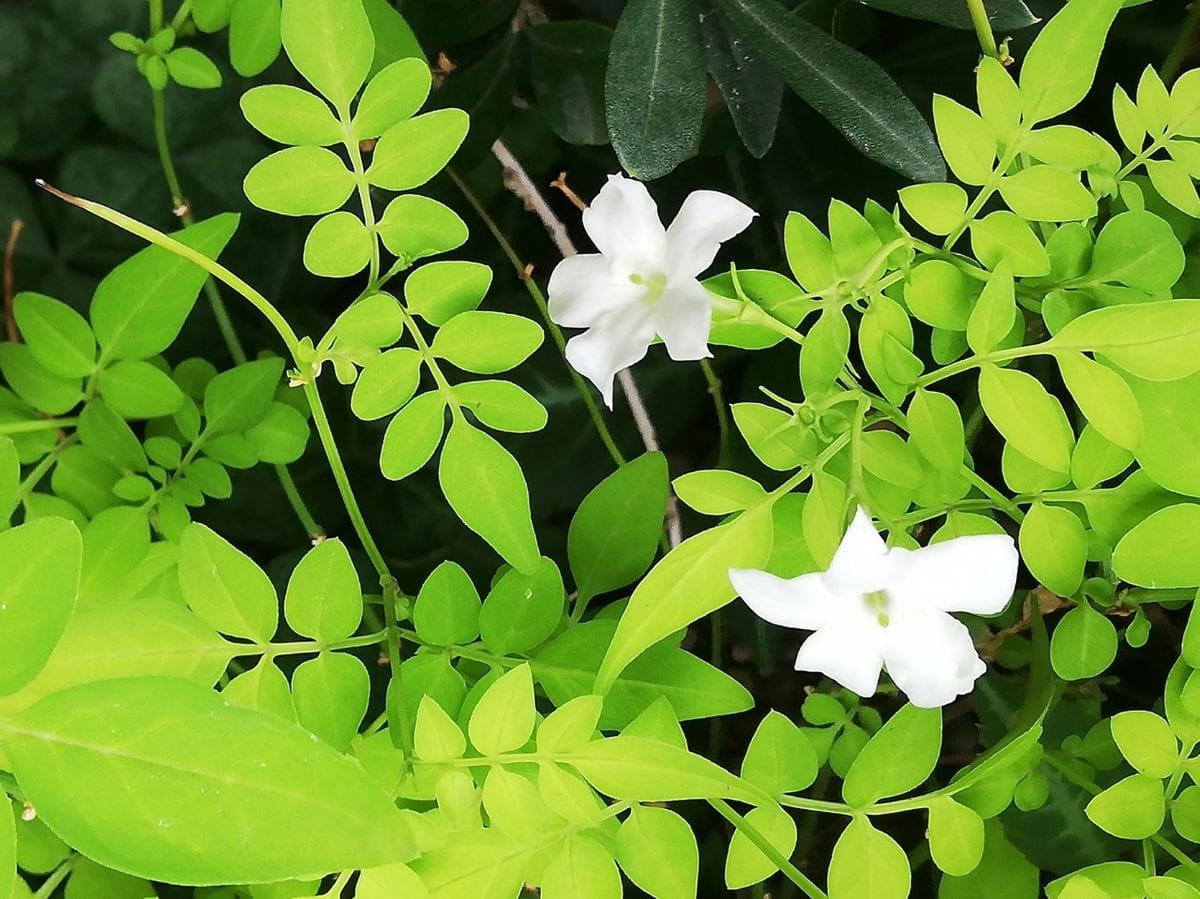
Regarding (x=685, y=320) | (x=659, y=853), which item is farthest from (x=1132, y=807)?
(x=685, y=320)

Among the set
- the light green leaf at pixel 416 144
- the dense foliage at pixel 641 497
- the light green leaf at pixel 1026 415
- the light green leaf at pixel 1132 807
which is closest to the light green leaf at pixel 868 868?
the dense foliage at pixel 641 497

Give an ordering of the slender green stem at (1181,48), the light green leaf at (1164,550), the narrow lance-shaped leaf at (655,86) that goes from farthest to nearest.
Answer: the slender green stem at (1181,48), the narrow lance-shaped leaf at (655,86), the light green leaf at (1164,550)

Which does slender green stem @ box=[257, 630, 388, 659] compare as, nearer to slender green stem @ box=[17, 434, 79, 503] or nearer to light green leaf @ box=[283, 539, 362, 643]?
light green leaf @ box=[283, 539, 362, 643]

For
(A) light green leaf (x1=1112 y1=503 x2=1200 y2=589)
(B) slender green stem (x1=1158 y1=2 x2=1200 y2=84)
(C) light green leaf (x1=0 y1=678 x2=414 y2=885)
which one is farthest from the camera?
(B) slender green stem (x1=1158 y1=2 x2=1200 y2=84)

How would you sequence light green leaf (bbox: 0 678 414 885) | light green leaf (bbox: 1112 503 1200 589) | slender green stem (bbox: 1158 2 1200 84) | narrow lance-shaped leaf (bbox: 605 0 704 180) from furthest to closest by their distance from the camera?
slender green stem (bbox: 1158 2 1200 84) → narrow lance-shaped leaf (bbox: 605 0 704 180) → light green leaf (bbox: 1112 503 1200 589) → light green leaf (bbox: 0 678 414 885)

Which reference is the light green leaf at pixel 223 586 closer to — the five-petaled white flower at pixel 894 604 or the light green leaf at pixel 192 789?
the light green leaf at pixel 192 789

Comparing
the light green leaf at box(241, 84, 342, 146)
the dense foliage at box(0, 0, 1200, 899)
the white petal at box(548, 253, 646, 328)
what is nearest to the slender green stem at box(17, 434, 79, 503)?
the dense foliage at box(0, 0, 1200, 899)

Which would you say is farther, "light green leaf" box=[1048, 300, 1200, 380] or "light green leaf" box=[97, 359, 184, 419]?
"light green leaf" box=[97, 359, 184, 419]
